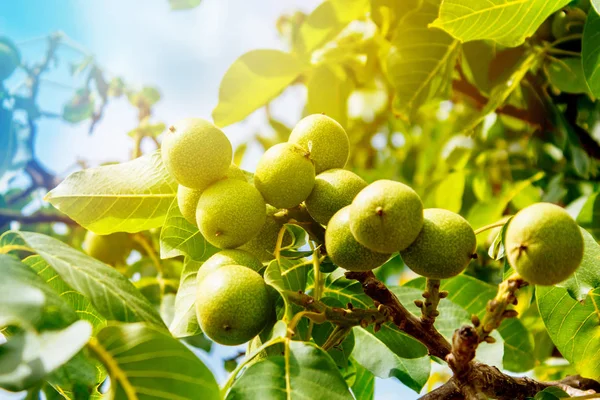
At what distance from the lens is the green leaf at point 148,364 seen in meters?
0.96

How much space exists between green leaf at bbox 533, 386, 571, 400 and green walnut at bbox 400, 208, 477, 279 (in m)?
0.37

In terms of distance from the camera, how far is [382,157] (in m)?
3.99

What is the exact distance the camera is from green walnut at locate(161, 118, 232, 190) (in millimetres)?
1252

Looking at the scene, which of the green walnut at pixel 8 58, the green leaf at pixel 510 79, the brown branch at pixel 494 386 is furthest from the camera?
the green walnut at pixel 8 58

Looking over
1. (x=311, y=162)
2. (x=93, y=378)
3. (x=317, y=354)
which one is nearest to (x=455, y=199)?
(x=311, y=162)

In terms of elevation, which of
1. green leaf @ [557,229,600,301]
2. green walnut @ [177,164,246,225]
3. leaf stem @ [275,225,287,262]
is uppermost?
green walnut @ [177,164,246,225]

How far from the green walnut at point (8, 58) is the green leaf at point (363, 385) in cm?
244

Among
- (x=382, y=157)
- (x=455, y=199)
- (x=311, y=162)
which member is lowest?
(x=382, y=157)

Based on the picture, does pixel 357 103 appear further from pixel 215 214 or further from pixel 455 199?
pixel 215 214

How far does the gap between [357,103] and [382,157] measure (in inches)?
16.7

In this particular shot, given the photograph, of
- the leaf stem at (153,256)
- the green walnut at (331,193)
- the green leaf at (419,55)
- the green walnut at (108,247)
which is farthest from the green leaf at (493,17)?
the green walnut at (108,247)

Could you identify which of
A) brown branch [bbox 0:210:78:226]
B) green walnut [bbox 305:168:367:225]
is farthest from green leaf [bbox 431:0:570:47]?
brown branch [bbox 0:210:78:226]

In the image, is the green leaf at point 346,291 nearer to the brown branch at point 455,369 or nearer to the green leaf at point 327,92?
the brown branch at point 455,369

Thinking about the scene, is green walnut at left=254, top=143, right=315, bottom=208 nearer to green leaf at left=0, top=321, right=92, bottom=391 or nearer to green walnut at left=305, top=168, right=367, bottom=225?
green walnut at left=305, top=168, right=367, bottom=225
